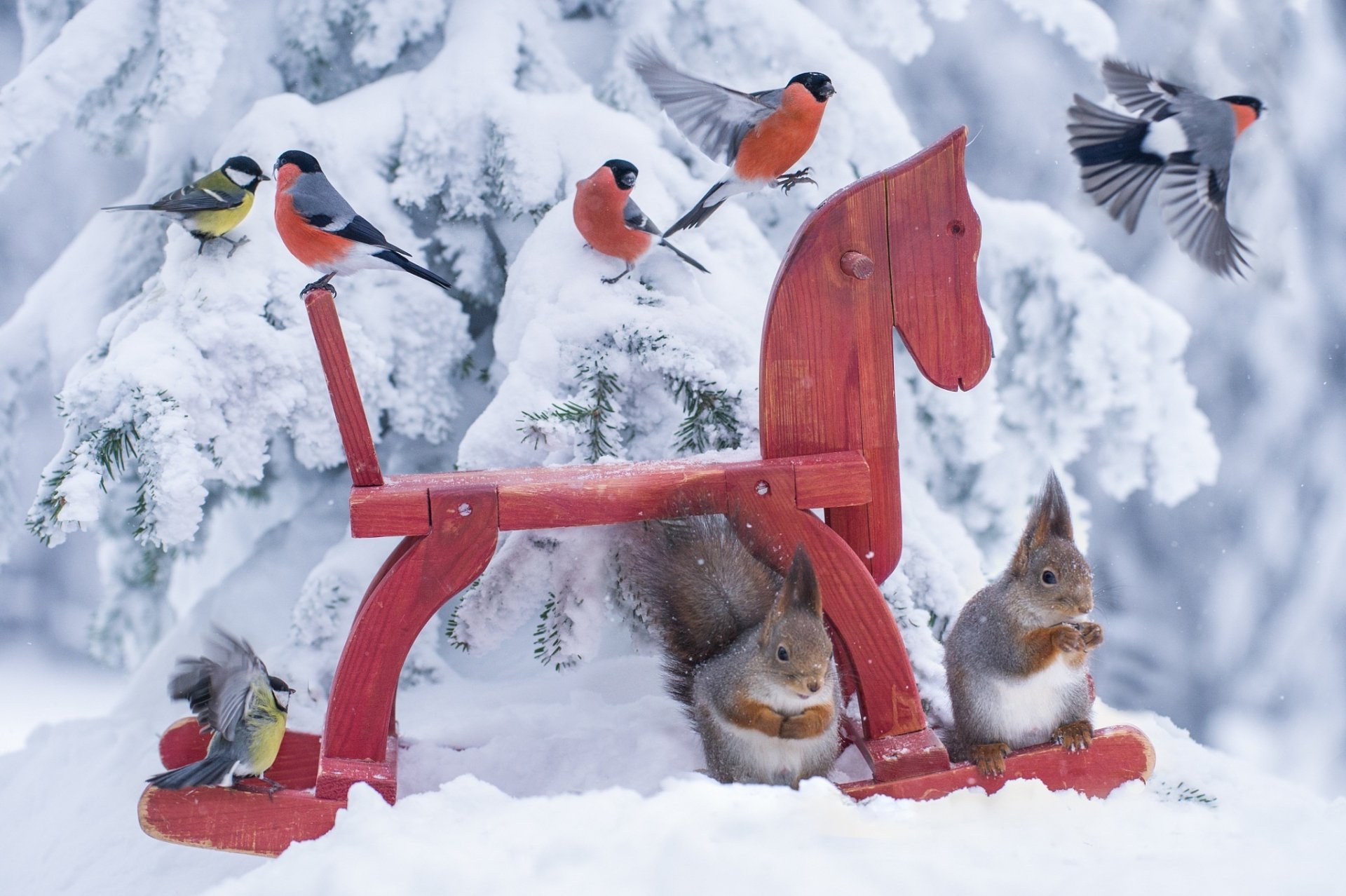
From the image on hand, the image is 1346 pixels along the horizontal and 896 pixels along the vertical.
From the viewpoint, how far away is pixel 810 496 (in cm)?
125

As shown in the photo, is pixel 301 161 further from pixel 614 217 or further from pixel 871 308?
pixel 871 308

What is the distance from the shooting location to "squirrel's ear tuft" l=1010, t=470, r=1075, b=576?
1.29m

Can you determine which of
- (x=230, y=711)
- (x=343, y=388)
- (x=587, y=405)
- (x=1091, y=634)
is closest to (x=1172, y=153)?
(x=1091, y=634)

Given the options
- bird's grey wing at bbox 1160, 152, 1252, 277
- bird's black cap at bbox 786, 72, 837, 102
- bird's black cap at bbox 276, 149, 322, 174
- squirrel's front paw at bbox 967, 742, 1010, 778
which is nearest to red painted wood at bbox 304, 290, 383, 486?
bird's black cap at bbox 276, 149, 322, 174

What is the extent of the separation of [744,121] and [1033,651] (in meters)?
0.79

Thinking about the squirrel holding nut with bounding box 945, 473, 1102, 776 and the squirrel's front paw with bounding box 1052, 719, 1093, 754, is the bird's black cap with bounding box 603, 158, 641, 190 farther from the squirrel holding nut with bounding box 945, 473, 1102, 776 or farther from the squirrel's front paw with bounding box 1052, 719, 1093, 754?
the squirrel's front paw with bounding box 1052, 719, 1093, 754

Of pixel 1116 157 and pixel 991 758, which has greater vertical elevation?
pixel 1116 157

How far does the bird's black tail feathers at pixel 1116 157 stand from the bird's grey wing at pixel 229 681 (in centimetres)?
129

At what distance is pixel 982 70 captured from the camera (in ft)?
9.15

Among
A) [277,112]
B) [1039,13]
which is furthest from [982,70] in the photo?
[277,112]

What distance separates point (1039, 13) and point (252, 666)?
6.46 ft

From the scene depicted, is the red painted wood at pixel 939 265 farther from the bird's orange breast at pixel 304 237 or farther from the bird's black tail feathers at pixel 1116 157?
the bird's orange breast at pixel 304 237

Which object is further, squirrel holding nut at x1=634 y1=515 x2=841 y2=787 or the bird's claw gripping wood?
the bird's claw gripping wood

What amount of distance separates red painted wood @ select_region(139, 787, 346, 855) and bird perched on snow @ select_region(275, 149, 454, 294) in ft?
1.88
